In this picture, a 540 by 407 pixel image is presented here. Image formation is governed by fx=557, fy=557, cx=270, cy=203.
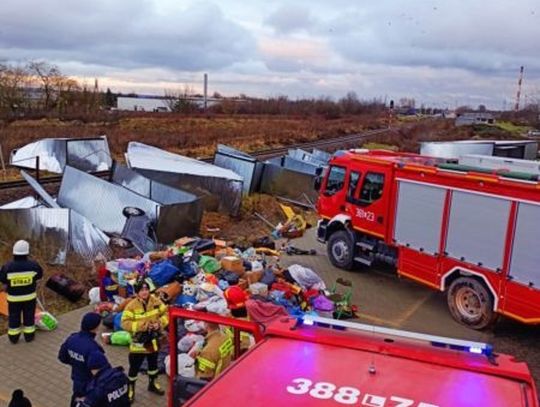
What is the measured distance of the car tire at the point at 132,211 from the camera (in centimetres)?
1207

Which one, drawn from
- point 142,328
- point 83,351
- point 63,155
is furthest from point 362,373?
point 63,155

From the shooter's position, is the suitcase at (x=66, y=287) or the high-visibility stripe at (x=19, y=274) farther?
the suitcase at (x=66, y=287)

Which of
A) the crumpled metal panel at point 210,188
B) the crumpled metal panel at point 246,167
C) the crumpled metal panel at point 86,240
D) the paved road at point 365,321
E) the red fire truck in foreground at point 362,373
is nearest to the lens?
the red fire truck in foreground at point 362,373

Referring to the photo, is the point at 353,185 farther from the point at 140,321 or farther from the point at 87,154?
the point at 87,154

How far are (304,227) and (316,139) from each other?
2932cm

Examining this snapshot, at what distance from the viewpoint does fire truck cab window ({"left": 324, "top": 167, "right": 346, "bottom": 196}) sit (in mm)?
12219

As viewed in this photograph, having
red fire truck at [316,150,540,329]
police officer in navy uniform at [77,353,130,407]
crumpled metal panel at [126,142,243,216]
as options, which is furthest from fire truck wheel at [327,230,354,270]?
police officer in navy uniform at [77,353,130,407]

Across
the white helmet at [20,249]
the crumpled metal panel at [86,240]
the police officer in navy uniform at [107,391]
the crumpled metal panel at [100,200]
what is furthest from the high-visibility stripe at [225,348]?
the crumpled metal panel at [100,200]

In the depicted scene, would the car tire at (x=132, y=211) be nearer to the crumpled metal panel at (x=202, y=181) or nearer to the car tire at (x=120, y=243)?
the car tire at (x=120, y=243)

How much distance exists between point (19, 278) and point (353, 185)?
6867 millimetres

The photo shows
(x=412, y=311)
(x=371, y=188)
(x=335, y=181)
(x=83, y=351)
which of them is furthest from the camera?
(x=335, y=181)

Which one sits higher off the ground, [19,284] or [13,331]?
[19,284]

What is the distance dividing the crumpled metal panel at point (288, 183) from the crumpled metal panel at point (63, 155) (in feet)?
18.2

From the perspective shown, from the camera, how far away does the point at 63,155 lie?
58.3ft
